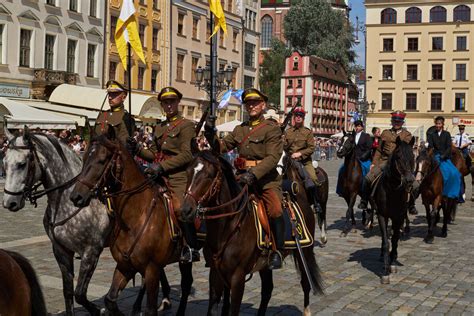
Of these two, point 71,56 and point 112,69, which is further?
point 112,69

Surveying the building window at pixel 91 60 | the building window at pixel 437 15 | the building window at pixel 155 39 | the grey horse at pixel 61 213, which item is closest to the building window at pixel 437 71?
the building window at pixel 437 15

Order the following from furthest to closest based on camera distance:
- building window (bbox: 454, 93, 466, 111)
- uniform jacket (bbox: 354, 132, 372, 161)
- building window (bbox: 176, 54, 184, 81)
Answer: building window (bbox: 454, 93, 466, 111) → building window (bbox: 176, 54, 184, 81) → uniform jacket (bbox: 354, 132, 372, 161)

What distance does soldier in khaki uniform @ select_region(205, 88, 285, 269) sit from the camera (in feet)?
21.3

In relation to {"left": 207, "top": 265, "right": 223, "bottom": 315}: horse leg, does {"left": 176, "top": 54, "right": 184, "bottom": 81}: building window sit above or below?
above

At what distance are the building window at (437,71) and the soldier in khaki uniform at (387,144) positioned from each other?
228ft

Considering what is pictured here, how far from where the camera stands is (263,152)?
6645 mm

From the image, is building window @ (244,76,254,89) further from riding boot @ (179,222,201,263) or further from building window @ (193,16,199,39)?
riding boot @ (179,222,201,263)

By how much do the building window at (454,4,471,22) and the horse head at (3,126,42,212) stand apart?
77.5 metres

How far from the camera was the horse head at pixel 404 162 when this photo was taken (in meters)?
9.65

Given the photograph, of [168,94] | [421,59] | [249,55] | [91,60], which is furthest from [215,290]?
[421,59]

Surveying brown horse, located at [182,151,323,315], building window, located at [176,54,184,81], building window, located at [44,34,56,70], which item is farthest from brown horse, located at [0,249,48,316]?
building window, located at [176,54,184,81]

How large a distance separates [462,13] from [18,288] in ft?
265

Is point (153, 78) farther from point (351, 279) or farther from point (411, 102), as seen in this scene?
point (411, 102)

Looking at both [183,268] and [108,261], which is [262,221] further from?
[108,261]
